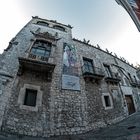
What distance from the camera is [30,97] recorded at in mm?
8445

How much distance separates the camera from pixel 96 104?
10148 mm

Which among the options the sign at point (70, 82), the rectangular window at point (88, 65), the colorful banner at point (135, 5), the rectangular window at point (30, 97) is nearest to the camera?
the rectangular window at point (30, 97)

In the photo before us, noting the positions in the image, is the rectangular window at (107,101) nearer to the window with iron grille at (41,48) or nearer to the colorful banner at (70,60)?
the colorful banner at (70,60)

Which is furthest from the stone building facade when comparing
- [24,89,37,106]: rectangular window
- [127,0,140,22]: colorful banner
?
[127,0,140,22]: colorful banner

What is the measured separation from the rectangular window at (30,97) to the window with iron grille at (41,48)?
3.38m

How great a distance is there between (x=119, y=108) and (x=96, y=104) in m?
2.69

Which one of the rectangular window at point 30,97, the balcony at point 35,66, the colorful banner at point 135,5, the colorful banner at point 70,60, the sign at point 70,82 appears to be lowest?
the rectangular window at point 30,97

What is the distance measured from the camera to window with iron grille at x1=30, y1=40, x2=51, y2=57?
36.1ft

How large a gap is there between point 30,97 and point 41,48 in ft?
15.3

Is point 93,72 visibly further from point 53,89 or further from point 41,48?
point 41,48

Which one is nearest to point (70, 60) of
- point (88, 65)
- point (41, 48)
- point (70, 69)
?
point (70, 69)

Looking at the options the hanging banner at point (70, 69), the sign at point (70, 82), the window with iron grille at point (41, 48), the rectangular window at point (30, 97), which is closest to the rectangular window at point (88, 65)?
the hanging banner at point (70, 69)

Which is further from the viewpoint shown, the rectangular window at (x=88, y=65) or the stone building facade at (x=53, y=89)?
the rectangular window at (x=88, y=65)

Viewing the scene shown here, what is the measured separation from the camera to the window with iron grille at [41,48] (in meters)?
11.0
